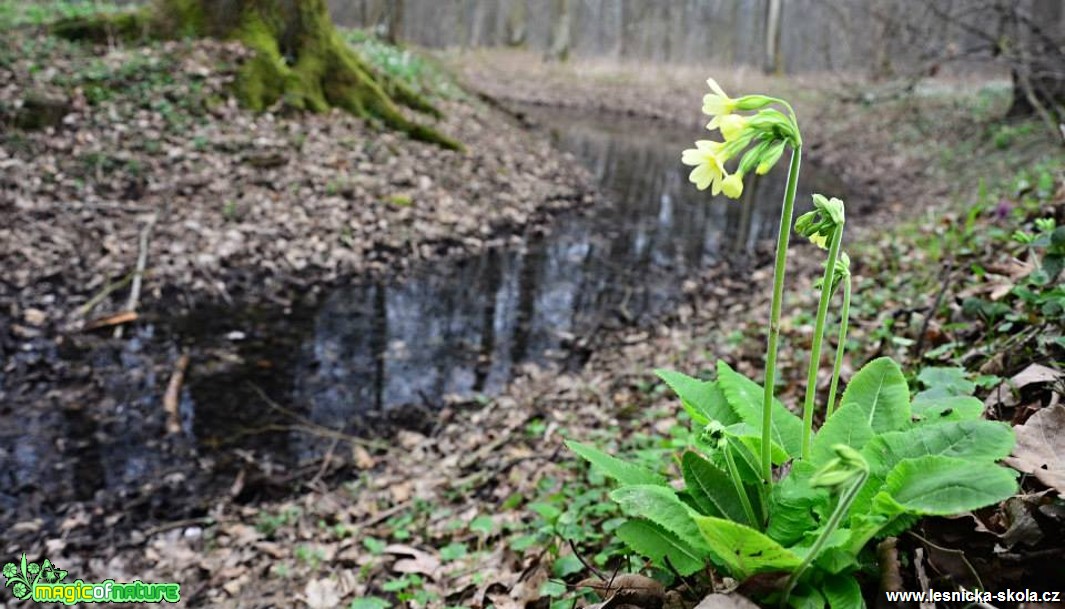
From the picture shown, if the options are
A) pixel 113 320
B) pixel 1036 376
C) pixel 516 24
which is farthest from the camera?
pixel 516 24

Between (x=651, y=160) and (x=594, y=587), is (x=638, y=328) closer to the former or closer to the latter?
(x=594, y=587)

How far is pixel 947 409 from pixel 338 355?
15.7 feet

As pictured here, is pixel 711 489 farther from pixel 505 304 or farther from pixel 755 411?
pixel 505 304

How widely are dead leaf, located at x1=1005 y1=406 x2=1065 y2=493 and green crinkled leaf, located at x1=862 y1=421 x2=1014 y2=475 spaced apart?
0.17 metres

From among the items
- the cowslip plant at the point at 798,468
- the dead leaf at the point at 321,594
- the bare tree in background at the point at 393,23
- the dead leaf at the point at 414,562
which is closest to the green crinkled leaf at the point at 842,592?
the cowslip plant at the point at 798,468

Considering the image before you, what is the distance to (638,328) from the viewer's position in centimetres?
645

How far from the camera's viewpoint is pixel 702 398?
1987mm

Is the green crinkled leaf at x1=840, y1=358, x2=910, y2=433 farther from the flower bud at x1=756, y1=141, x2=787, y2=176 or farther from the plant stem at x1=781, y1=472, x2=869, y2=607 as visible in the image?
the flower bud at x1=756, y1=141, x2=787, y2=176

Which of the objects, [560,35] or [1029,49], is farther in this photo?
[560,35]

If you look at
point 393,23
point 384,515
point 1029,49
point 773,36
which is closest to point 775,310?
point 384,515

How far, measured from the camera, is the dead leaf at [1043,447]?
159cm

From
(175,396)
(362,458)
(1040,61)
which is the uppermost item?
(1040,61)

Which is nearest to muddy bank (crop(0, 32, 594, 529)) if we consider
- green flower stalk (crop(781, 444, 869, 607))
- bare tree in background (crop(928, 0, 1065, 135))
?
green flower stalk (crop(781, 444, 869, 607))

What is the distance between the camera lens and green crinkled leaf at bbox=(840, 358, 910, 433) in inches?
72.3
